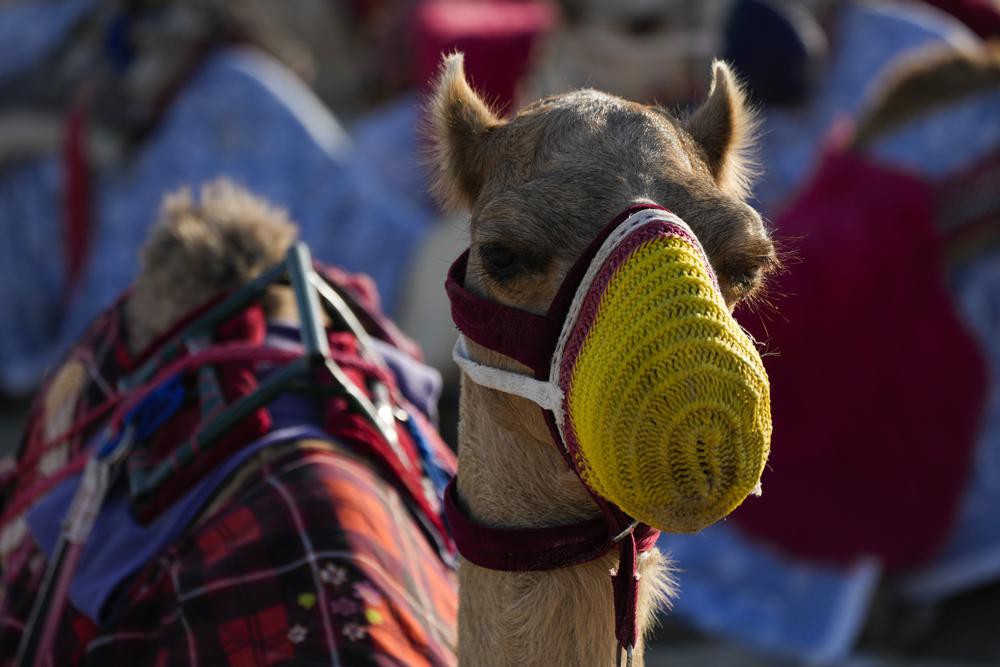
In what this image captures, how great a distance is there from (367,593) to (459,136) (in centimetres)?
53

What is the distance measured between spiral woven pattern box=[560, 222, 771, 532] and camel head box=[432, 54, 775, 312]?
0.08 meters

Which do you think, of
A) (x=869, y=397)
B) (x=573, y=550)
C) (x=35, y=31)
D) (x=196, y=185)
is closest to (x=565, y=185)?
(x=573, y=550)

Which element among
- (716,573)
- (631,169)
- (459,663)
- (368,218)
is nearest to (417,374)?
(459,663)

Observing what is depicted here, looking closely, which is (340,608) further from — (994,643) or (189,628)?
(994,643)

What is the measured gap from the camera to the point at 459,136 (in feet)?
4.27

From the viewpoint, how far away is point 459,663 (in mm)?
1301

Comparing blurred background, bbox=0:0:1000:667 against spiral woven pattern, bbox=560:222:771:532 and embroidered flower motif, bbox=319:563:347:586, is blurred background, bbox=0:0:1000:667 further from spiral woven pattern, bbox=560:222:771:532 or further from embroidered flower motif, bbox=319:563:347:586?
spiral woven pattern, bbox=560:222:771:532

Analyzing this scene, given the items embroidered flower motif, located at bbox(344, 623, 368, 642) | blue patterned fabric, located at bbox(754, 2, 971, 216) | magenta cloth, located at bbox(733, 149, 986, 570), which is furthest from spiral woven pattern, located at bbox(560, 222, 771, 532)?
blue patterned fabric, located at bbox(754, 2, 971, 216)

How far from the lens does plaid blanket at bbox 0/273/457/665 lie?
145cm

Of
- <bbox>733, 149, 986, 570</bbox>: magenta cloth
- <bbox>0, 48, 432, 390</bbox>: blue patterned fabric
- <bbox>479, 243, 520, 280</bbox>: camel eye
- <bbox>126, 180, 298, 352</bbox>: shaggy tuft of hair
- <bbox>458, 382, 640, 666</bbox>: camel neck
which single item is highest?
<bbox>0, 48, 432, 390</bbox>: blue patterned fabric

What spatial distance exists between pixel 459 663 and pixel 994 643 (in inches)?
98.1

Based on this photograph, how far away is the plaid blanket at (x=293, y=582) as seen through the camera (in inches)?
57.2

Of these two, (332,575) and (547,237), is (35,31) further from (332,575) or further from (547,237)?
(547,237)

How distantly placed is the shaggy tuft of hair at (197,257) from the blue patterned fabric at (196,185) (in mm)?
2600
